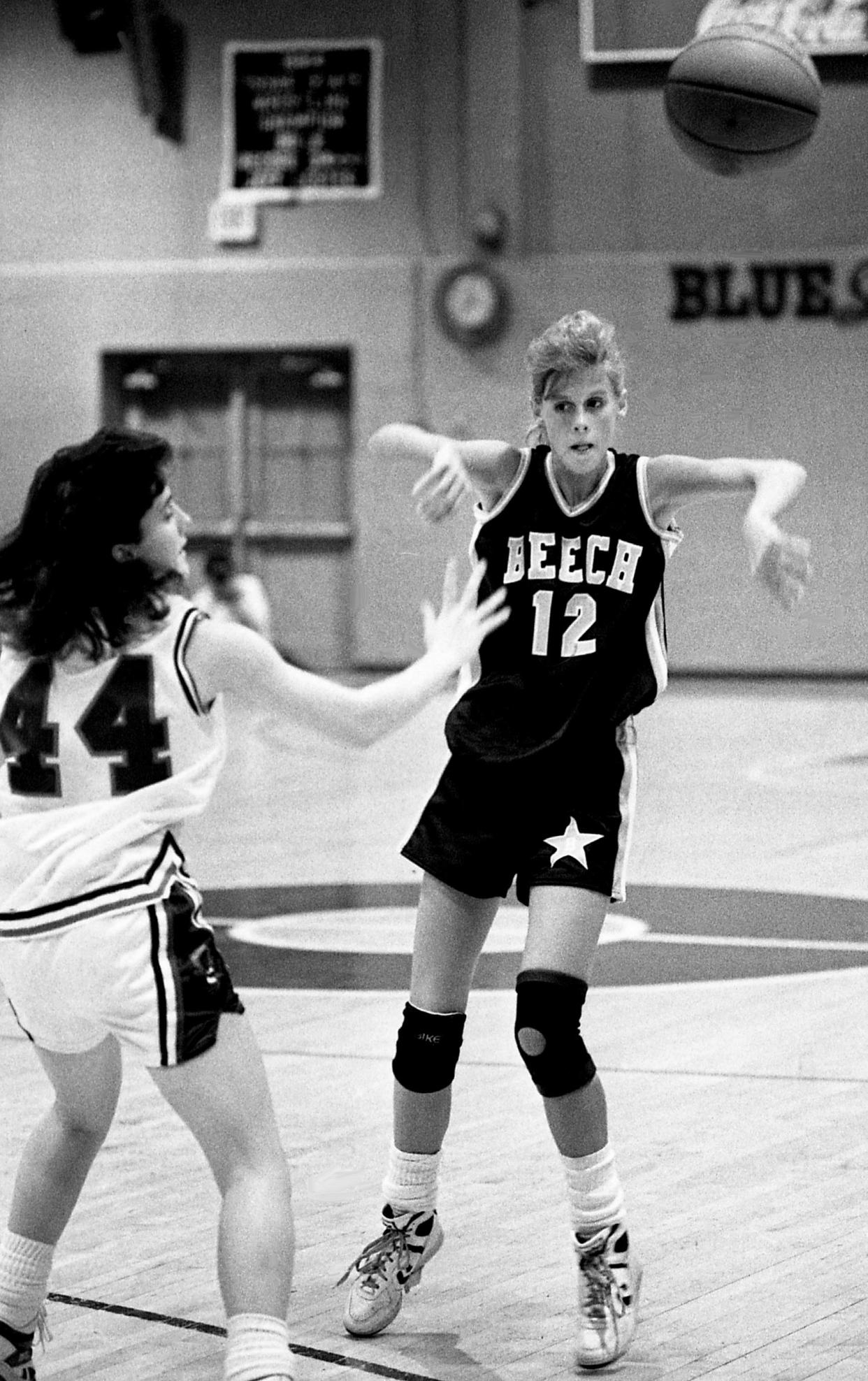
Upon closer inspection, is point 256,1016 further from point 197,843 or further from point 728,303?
point 728,303

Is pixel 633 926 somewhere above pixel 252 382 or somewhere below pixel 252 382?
below

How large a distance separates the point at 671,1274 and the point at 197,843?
561 centimetres

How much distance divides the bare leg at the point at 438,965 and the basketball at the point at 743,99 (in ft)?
22.4

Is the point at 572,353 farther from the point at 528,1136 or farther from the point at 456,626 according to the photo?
the point at 528,1136

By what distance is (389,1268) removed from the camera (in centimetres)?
353

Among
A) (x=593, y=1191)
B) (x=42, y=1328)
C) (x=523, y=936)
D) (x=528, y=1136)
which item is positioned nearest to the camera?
(x=42, y=1328)

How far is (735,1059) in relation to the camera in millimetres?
5305

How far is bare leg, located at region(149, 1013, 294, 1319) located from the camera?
285 cm

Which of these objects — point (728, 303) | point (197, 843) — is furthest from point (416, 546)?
point (197, 843)

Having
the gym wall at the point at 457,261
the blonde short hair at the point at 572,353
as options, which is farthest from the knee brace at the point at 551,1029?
the gym wall at the point at 457,261

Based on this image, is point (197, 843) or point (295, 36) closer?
point (197, 843)

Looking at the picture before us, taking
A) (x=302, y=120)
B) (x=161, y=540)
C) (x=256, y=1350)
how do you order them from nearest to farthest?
1. (x=256, y=1350)
2. (x=161, y=540)
3. (x=302, y=120)

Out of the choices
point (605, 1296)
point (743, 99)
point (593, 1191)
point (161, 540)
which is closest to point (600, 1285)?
point (605, 1296)

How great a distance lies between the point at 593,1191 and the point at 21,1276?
3.12 feet
